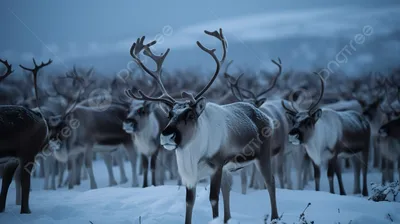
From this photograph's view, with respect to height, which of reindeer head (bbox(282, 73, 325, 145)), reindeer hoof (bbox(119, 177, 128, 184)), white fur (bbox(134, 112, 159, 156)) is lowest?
reindeer hoof (bbox(119, 177, 128, 184))

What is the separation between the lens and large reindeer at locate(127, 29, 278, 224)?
4855 mm

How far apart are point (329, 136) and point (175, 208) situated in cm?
381

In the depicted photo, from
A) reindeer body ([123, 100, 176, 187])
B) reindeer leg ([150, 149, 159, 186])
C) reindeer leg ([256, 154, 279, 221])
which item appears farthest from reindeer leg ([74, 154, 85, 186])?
reindeer leg ([256, 154, 279, 221])

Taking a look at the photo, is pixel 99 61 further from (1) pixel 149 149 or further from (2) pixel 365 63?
(1) pixel 149 149

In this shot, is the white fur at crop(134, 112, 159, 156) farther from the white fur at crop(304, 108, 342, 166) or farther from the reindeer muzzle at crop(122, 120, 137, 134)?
the white fur at crop(304, 108, 342, 166)

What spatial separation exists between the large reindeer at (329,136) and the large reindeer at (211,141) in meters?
2.47

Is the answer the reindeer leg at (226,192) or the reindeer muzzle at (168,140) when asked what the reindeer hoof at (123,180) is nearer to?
the reindeer leg at (226,192)

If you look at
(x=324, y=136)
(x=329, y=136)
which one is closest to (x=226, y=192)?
(x=324, y=136)

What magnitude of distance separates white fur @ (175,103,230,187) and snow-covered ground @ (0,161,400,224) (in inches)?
31.0

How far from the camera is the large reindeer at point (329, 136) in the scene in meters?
8.20

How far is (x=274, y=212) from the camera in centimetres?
577

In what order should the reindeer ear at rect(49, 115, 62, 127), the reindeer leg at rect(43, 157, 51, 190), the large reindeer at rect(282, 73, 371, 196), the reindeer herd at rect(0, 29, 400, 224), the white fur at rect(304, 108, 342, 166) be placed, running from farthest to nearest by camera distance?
the reindeer leg at rect(43, 157, 51, 190)
the reindeer ear at rect(49, 115, 62, 127)
the white fur at rect(304, 108, 342, 166)
the large reindeer at rect(282, 73, 371, 196)
the reindeer herd at rect(0, 29, 400, 224)

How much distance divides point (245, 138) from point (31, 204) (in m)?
3.37

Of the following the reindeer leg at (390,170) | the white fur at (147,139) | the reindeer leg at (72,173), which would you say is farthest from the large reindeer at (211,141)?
the reindeer leg at (390,170)
